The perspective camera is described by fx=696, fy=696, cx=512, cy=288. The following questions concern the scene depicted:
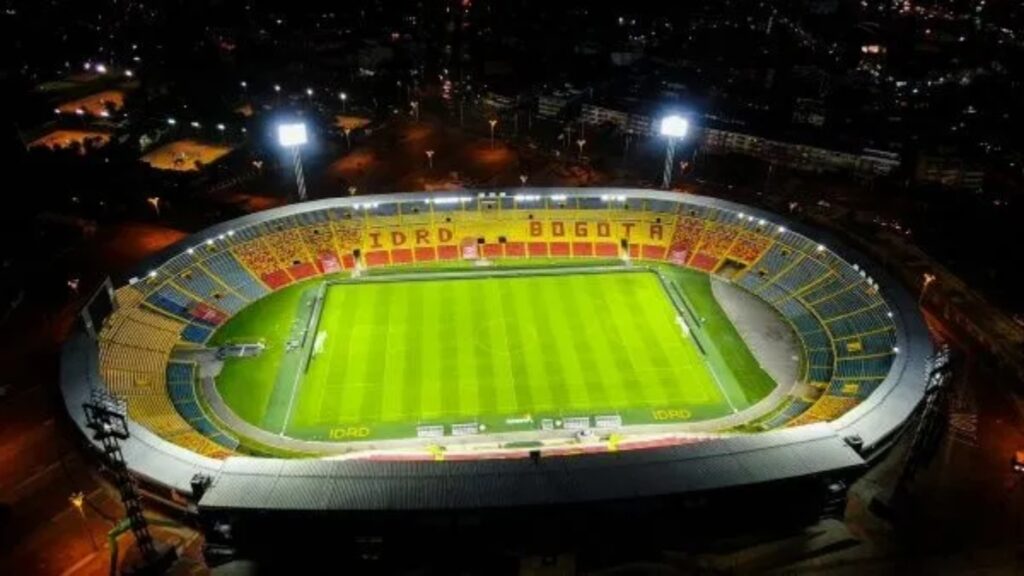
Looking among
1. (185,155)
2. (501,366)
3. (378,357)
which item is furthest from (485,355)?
(185,155)

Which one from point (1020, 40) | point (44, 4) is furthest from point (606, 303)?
point (44, 4)

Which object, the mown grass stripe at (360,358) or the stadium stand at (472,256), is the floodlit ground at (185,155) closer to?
the stadium stand at (472,256)

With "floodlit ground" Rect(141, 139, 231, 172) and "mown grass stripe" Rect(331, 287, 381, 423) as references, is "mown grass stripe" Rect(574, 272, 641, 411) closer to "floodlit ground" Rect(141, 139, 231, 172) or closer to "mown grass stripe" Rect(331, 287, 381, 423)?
"mown grass stripe" Rect(331, 287, 381, 423)

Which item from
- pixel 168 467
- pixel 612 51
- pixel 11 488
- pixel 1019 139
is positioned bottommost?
pixel 11 488

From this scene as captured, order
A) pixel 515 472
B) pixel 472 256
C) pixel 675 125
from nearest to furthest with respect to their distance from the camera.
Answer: pixel 515 472 → pixel 675 125 → pixel 472 256

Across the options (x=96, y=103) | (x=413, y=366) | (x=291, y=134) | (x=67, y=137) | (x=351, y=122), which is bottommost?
(x=413, y=366)

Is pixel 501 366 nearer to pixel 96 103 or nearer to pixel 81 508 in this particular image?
pixel 81 508

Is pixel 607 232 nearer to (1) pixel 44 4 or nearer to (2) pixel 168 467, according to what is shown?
(2) pixel 168 467
